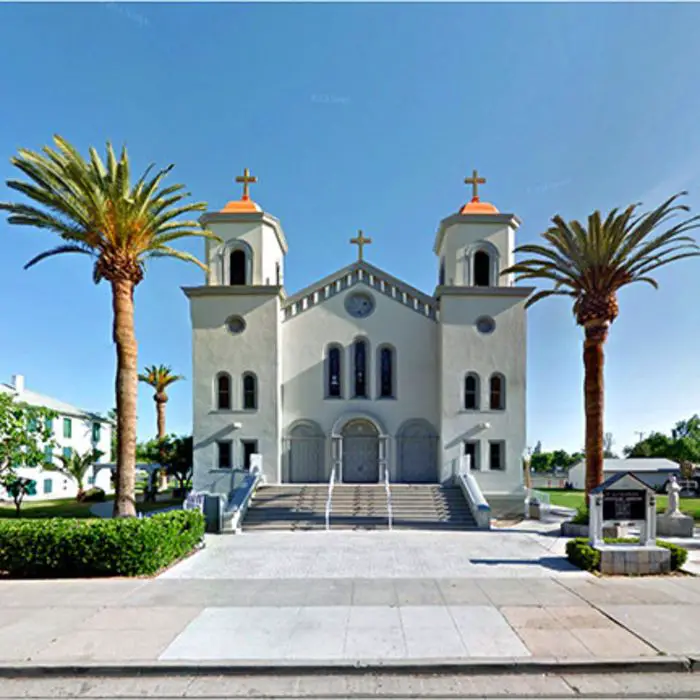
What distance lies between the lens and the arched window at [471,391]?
2348cm

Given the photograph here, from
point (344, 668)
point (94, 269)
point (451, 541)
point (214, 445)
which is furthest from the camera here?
point (214, 445)

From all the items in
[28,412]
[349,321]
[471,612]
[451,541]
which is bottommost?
[451,541]

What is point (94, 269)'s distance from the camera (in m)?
16.9

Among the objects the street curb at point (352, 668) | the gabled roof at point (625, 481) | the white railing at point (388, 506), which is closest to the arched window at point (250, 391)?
the white railing at point (388, 506)

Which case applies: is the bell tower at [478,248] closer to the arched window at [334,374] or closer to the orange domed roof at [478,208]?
the orange domed roof at [478,208]

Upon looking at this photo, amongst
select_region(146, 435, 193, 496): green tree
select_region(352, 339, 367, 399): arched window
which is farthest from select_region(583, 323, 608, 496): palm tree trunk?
select_region(146, 435, 193, 496): green tree

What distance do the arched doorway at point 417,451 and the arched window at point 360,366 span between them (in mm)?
2857

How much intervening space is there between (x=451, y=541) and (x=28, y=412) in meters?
16.0

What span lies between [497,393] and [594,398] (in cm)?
546

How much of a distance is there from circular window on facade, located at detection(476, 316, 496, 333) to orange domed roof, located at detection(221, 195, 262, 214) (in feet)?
42.0

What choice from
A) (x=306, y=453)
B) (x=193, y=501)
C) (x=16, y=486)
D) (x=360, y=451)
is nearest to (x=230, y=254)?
(x=306, y=453)

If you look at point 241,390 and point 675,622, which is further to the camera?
point 241,390

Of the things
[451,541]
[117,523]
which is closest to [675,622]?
[451,541]

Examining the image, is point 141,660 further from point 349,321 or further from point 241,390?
point 349,321
